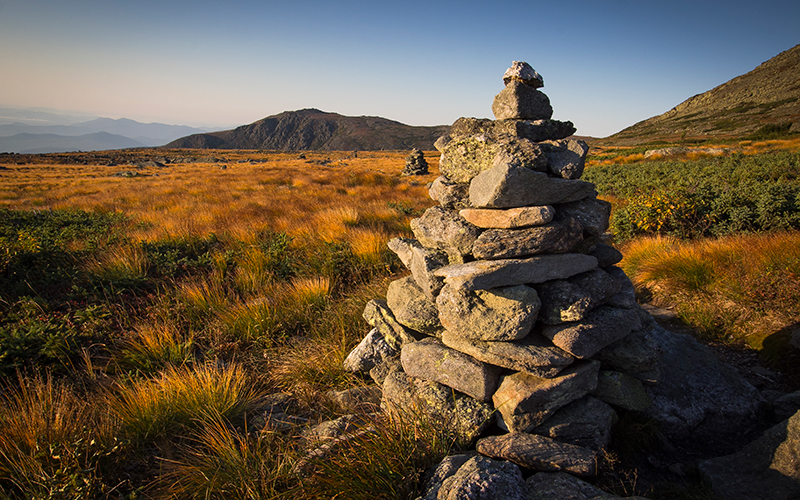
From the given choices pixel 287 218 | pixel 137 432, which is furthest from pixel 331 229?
pixel 137 432

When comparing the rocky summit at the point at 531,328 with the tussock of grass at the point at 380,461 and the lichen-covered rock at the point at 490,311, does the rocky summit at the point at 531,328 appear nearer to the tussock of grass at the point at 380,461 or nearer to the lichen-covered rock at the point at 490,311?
the lichen-covered rock at the point at 490,311

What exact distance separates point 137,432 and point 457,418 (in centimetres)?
255

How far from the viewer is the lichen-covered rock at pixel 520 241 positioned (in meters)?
2.85

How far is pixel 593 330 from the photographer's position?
2855 mm

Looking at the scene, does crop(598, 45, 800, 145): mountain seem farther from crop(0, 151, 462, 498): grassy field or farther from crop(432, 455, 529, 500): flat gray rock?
crop(432, 455, 529, 500): flat gray rock

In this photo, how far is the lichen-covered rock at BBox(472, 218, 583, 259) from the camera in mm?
2850

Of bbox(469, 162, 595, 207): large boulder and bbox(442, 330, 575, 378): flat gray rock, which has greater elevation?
bbox(469, 162, 595, 207): large boulder

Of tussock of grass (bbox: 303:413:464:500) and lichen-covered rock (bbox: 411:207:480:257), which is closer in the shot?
tussock of grass (bbox: 303:413:464:500)

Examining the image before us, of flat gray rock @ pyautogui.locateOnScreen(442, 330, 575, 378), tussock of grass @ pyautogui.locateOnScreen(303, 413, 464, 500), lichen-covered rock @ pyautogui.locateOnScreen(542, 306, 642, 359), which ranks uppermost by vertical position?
lichen-covered rock @ pyautogui.locateOnScreen(542, 306, 642, 359)

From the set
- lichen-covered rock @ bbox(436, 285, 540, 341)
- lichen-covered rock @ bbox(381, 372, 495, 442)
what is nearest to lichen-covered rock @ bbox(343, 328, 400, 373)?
lichen-covered rock @ bbox(381, 372, 495, 442)

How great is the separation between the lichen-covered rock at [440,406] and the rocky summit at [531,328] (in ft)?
0.04

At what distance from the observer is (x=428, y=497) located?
1.99m

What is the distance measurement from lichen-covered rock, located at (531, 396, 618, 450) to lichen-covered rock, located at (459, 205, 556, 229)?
1.60 m

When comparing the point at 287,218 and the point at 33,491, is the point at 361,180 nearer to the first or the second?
the point at 287,218
